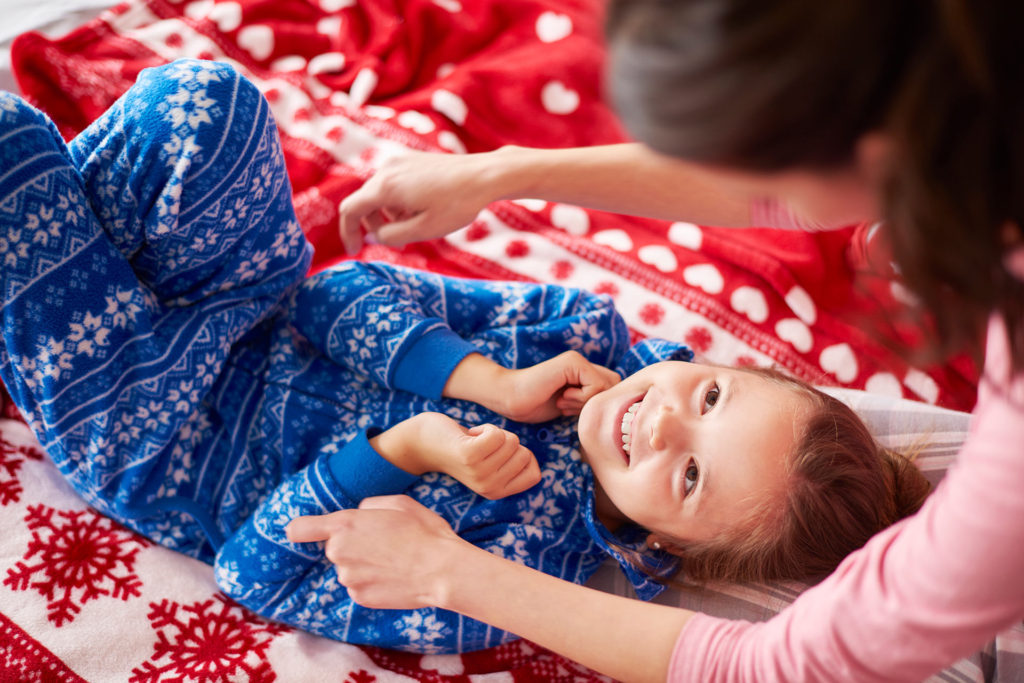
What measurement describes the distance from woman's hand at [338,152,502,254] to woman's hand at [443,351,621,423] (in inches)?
8.3

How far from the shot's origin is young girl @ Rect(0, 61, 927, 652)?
1.00 metres

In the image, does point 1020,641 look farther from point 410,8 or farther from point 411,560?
point 410,8

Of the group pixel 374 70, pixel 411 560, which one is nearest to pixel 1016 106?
pixel 411 560

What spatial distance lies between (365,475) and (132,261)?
0.43 metres

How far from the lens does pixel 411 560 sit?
909 mm

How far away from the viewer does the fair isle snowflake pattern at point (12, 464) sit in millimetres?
1063

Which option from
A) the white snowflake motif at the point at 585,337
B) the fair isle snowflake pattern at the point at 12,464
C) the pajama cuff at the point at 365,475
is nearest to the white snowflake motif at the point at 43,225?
the fair isle snowflake pattern at the point at 12,464

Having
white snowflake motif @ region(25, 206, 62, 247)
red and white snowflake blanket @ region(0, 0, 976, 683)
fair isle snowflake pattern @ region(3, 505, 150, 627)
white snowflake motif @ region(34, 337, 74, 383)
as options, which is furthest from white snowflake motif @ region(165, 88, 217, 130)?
fair isle snowflake pattern @ region(3, 505, 150, 627)

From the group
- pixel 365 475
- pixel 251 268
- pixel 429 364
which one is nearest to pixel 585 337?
pixel 429 364

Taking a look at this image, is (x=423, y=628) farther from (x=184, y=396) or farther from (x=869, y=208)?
(x=869, y=208)

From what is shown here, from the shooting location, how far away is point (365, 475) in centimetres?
104

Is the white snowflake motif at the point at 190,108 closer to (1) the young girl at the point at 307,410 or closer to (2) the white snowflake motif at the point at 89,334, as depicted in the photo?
(1) the young girl at the point at 307,410

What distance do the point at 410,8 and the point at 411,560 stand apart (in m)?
1.23

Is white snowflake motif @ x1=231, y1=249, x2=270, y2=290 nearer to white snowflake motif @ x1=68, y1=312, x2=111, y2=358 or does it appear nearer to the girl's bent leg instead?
the girl's bent leg
